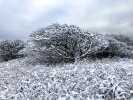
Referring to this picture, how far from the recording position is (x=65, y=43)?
412 inches

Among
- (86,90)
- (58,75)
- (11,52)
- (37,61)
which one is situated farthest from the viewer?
(11,52)

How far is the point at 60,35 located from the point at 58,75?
473 centimetres

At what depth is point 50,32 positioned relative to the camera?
1034cm

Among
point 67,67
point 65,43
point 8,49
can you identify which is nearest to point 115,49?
point 65,43

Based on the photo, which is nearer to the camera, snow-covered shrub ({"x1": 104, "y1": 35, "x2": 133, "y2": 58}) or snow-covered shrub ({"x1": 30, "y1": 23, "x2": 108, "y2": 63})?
snow-covered shrub ({"x1": 30, "y1": 23, "x2": 108, "y2": 63})

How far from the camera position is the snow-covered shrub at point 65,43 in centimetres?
1016

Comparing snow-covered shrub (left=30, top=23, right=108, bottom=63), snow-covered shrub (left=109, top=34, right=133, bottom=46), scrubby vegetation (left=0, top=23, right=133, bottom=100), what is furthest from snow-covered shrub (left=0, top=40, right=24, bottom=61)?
snow-covered shrub (left=109, top=34, right=133, bottom=46)

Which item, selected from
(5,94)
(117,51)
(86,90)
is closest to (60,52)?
(117,51)

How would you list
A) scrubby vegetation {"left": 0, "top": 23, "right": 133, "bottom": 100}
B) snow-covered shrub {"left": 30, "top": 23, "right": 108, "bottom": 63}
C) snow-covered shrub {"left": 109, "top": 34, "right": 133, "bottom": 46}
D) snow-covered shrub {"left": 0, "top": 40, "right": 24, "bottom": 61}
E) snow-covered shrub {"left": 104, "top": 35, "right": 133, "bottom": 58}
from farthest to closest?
1. snow-covered shrub {"left": 109, "top": 34, "right": 133, "bottom": 46}
2. snow-covered shrub {"left": 0, "top": 40, "right": 24, "bottom": 61}
3. snow-covered shrub {"left": 104, "top": 35, "right": 133, "bottom": 58}
4. snow-covered shrub {"left": 30, "top": 23, "right": 108, "bottom": 63}
5. scrubby vegetation {"left": 0, "top": 23, "right": 133, "bottom": 100}

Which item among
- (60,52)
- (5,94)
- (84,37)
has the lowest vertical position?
(5,94)

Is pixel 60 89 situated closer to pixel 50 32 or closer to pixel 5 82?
pixel 5 82

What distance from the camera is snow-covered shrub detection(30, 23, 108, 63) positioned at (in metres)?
10.2

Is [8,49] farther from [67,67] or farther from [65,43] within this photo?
[67,67]

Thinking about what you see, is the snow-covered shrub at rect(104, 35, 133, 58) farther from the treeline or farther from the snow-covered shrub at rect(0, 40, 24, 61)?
the snow-covered shrub at rect(0, 40, 24, 61)
